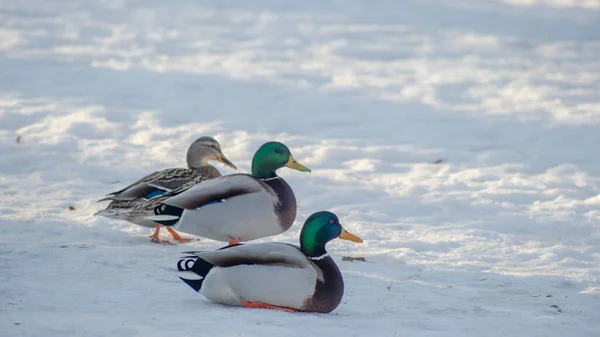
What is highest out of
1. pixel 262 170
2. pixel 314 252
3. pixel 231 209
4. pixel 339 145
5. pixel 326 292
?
pixel 339 145

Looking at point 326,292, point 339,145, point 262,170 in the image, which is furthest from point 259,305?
point 339,145

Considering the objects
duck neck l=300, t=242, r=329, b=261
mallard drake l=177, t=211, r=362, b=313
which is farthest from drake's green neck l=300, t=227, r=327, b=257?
mallard drake l=177, t=211, r=362, b=313

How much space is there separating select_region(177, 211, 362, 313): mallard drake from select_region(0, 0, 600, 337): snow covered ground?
9 centimetres

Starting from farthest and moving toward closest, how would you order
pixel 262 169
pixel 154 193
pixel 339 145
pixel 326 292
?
1. pixel 339 145
2. pixel 154 193
3. pixel 262 169
4. pixel 326 292

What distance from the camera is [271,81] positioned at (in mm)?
12031

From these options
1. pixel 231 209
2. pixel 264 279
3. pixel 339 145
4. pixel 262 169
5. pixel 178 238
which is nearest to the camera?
pixel 264 279

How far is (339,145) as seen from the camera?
9805mm

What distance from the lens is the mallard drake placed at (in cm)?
507

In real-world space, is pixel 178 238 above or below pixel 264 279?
above

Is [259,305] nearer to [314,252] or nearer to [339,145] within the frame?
[314,252]

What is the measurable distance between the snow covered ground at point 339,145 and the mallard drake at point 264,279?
0.09 m

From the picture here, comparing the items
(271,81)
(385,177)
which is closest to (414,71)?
(271,81)

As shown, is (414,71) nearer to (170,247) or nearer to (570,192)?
(570,192)

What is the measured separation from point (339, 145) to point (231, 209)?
370 cm
